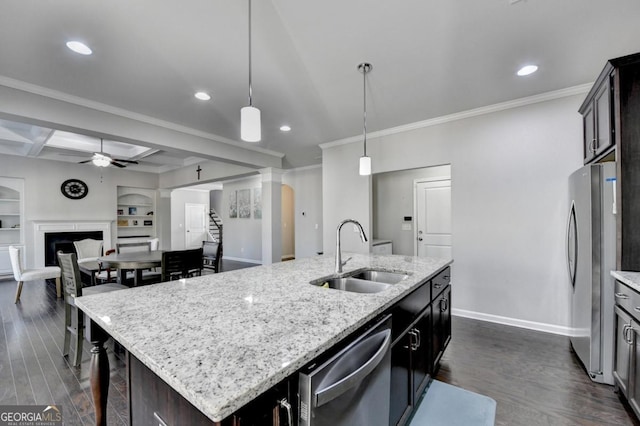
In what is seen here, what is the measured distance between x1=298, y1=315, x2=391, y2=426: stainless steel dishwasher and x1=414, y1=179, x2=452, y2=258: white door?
430 centimetres

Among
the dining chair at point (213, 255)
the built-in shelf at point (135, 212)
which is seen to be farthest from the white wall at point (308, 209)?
the built-in shelf at point (135, 212)

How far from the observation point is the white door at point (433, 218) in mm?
5027

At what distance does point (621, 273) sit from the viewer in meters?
1.96

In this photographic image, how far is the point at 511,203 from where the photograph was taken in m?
3.30

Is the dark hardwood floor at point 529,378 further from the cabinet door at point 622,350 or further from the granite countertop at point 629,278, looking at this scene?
the granite countertop at point 629,278

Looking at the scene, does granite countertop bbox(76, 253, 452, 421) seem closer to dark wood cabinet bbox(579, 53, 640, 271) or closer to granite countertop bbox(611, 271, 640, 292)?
granite countertop bbox(611, 271, 640, 292)

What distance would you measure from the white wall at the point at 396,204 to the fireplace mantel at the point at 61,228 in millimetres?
6976

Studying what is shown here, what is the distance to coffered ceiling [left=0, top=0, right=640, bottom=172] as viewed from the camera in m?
2.04

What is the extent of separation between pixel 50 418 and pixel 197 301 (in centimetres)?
155

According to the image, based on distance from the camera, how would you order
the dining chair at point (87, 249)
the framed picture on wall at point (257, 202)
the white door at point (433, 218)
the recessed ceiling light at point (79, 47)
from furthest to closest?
the framed picture on wall at point (257, 202), the dining chair at point (87, 249), the white door at point (433, 218), the recessed ceiling light at point (79, 47)

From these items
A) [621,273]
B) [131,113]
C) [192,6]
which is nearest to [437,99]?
[621,273]

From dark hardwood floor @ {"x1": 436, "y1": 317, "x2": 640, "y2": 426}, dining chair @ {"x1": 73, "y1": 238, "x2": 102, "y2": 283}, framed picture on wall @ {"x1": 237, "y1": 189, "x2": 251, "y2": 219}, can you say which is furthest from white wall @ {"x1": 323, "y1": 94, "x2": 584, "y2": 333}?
dining chair @ {"x1": 73, "y1": 238, "x2": 102, "y2": 283}

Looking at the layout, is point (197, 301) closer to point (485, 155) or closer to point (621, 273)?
point (621, 273)

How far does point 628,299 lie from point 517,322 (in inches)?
63.2
